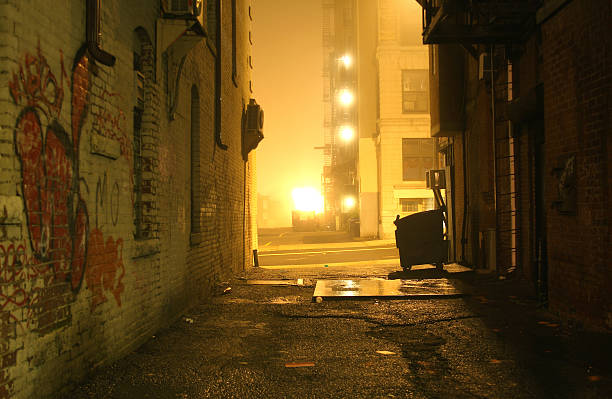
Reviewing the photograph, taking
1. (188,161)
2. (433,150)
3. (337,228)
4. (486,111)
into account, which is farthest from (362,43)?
(188,161)

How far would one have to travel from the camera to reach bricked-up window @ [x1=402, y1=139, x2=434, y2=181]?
104 feet

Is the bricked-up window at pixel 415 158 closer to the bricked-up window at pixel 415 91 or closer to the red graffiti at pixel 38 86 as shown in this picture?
the bricked-up window at pixel 415 91

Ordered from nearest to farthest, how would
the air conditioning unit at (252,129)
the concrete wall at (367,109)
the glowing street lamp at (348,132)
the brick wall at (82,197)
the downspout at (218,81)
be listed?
the brick wall at (82,197), the downspout at (218,81), the air conditioning unit at (252,129), the concrete wall at (367,109), the glowing street lamp at (348,132)

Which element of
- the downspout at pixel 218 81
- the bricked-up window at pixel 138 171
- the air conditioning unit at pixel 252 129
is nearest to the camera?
the bricked-up window at pixel 138 171

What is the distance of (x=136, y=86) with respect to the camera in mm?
6324

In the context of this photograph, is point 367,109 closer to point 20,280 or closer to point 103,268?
point 103,268

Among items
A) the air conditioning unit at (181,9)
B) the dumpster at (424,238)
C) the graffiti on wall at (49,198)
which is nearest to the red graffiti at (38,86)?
the graffiti on wall at (49,198)

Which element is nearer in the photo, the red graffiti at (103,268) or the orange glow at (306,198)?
the red graffiti at (103,268)

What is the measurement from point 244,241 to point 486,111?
740cm

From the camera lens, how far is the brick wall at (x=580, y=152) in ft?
20.4

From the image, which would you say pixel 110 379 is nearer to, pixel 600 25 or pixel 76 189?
pixel 76 189

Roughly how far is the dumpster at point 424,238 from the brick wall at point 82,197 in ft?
18.4

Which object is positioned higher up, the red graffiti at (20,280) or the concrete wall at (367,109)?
the concrete wall at (367,109)

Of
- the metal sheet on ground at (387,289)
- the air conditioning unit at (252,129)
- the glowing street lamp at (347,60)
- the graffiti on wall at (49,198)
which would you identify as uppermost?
the glowing street lamp at (347,60)
